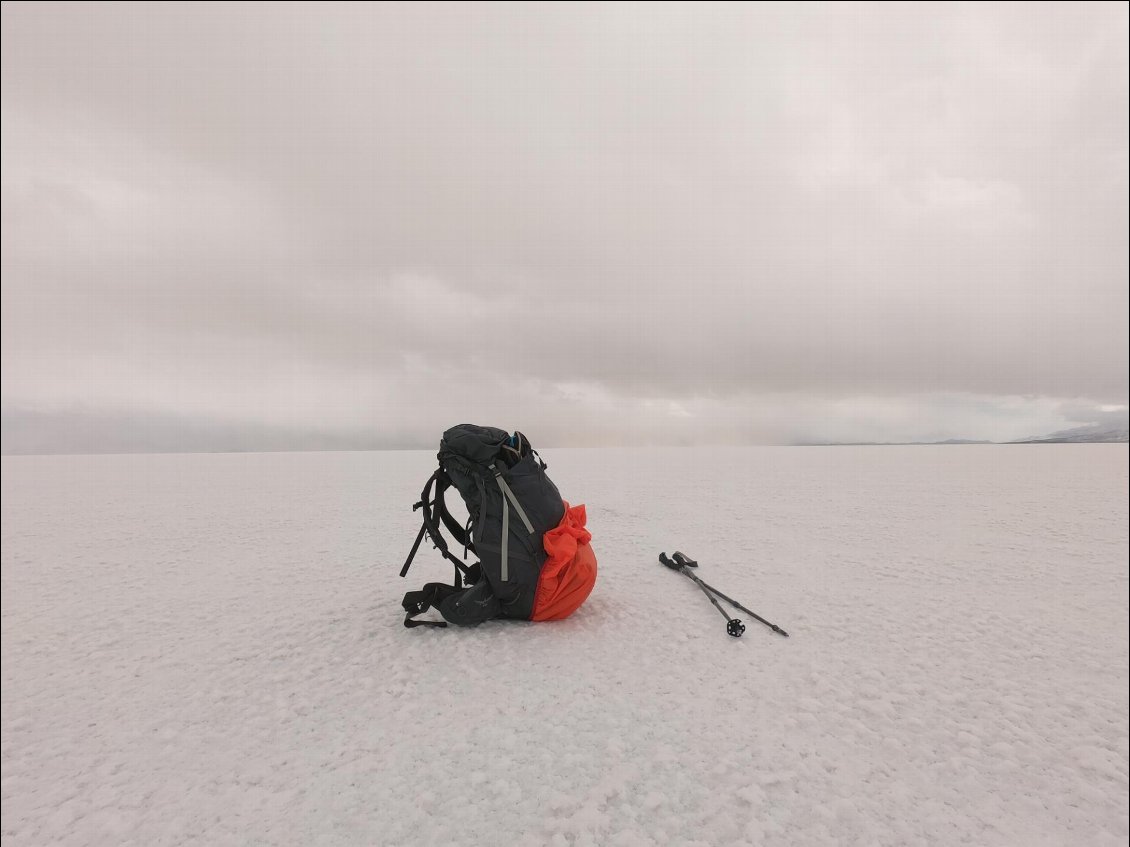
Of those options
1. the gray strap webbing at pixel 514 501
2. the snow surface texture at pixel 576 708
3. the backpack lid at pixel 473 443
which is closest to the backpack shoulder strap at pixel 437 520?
the backpack lid at pixel 473 443

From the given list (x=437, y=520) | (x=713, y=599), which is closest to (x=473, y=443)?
(x=437, y=520)

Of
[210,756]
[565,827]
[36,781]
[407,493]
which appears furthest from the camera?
[407,493]

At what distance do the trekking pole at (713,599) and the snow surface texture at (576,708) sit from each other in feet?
0.45

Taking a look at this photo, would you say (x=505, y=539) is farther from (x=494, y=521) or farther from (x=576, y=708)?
(x=576, y=708)

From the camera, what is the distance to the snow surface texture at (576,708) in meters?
2.56

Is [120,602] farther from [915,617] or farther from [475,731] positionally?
[915,617]

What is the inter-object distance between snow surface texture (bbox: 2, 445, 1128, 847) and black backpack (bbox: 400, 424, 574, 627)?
0.89 ft

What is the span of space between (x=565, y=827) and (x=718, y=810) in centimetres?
85

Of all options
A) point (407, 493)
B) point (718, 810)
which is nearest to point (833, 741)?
point (718, 810)

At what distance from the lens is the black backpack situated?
15.3 ft

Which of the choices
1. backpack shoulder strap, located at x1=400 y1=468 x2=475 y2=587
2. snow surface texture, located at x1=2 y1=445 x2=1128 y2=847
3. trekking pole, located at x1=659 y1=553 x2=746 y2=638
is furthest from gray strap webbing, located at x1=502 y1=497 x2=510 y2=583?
trekking pole, located at x1=659 y1=553 x2=746 y2=638

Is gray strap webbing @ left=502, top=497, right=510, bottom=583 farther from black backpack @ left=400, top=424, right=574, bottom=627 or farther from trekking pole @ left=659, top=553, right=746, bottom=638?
trekking pole @ left=659, top=553, right=746, bottom=638

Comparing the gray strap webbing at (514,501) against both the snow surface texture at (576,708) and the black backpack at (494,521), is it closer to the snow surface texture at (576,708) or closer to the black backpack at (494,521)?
the black backpack at (494,521)

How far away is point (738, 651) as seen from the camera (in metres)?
4.46
